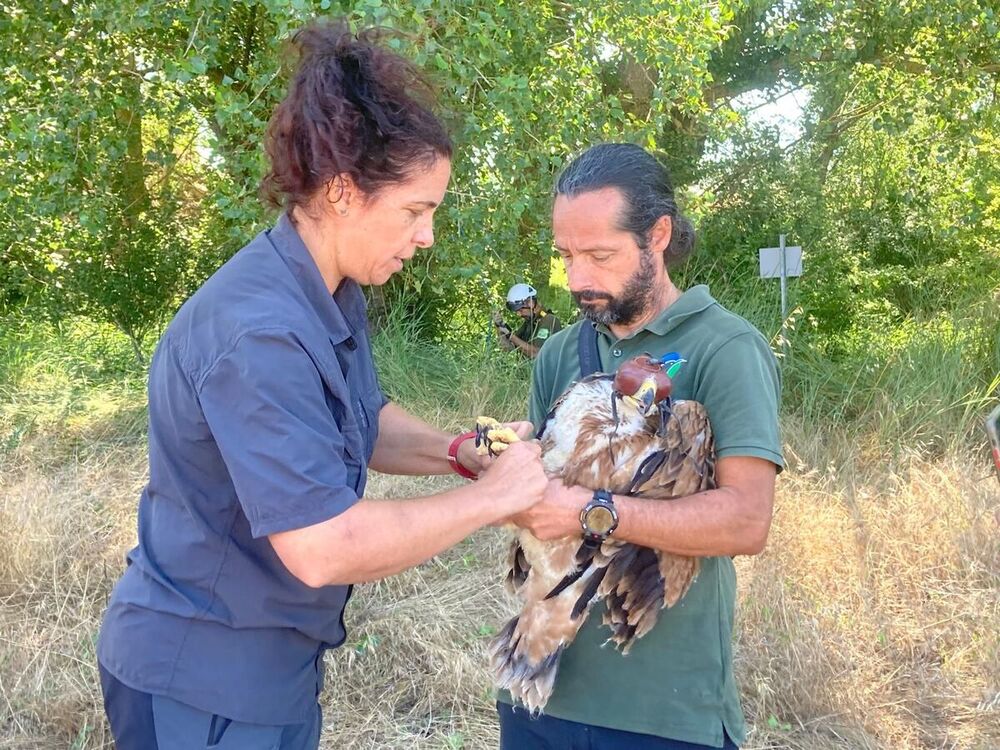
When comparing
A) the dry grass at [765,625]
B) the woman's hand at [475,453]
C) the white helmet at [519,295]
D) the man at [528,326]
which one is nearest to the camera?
the woman's hand at [475,453]

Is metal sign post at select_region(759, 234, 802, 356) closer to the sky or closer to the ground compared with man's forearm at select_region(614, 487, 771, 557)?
closer to the ground

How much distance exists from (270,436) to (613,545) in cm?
84

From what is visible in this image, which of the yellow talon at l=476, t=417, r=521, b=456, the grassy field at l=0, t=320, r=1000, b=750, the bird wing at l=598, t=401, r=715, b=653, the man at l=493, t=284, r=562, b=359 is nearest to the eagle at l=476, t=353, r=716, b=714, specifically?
the bird wing at l=598, t=401, r=715, b=653

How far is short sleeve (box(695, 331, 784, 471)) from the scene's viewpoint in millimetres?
1937

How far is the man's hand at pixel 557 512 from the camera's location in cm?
193

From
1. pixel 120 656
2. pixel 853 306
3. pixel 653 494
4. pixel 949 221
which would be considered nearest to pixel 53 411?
pixel 120 656

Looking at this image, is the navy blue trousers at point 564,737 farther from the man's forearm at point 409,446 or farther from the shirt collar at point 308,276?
the shirt collar at point 308,276

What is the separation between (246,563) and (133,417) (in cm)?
664

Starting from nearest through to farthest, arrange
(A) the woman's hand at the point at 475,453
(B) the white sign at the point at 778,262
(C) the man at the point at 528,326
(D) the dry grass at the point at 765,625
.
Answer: (A) the woman's hand at the point at 475,453
(D) the dry grass at the point at 765,625
(C) the man at the point at 528,326
(B) the white sign at the point at 778,262

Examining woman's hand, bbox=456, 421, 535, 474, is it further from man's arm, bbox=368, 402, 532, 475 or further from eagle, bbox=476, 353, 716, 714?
eagle, bbox=476, 353, 716, 714

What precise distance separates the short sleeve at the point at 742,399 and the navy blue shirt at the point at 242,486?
31.3 inches

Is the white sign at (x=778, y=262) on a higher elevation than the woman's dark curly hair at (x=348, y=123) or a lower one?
Answer: lower

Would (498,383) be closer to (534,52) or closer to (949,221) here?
(534,52)

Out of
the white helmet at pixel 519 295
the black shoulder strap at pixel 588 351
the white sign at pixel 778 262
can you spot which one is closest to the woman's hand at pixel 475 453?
the black shoulder strap at pixel 588 351
